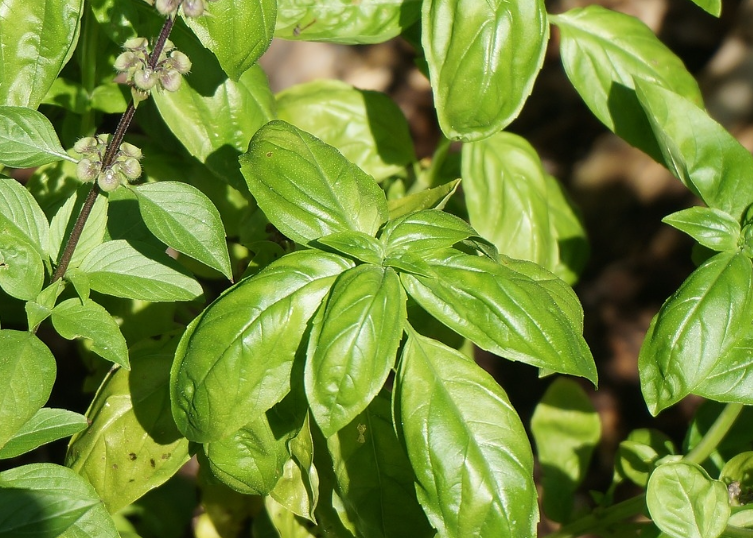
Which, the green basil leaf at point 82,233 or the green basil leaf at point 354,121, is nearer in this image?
the green basil leaf at point 82,233

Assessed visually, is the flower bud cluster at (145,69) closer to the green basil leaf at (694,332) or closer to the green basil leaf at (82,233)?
the green basil leaf at (82,233)

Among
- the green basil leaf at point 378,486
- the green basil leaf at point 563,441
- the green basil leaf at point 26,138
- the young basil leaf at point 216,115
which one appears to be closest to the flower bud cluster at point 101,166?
the green basil leaf at point 26,138

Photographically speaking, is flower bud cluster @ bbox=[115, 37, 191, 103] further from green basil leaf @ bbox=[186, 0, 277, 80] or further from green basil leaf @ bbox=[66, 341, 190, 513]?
green basil leaf @ bbox=[66, 341, 190, 513]

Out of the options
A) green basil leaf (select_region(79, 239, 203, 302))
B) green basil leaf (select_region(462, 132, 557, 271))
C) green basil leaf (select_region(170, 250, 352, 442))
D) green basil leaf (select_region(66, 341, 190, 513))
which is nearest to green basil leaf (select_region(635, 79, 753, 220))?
green basil leaf (select_region(462, 132, 557, 271))

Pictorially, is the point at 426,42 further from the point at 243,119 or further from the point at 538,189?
the point at 538,189

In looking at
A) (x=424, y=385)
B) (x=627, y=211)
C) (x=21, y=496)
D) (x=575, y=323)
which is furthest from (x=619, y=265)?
(x=21, y=496)

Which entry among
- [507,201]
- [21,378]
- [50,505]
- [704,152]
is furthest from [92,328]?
[704,152]

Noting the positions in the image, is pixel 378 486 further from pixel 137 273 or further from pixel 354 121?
pixel 354 121
